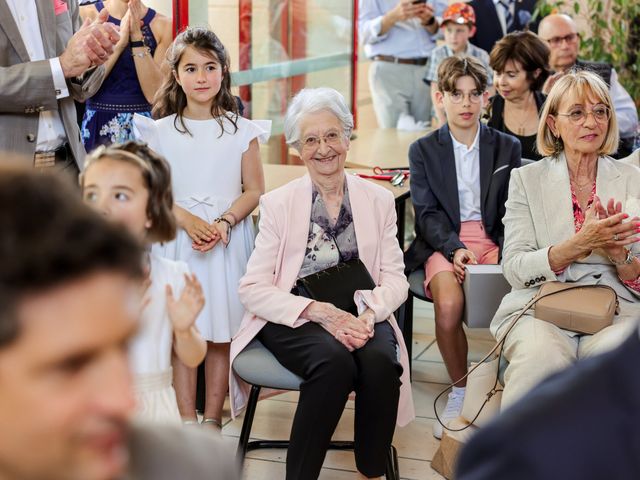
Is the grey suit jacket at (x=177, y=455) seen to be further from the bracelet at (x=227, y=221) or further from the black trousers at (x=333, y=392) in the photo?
the bracelet at (x=227, y=221)

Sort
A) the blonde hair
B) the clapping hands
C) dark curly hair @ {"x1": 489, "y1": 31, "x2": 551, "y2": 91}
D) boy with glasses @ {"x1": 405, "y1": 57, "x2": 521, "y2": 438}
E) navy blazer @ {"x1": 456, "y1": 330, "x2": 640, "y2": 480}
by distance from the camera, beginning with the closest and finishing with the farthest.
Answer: navy blazer @ {"x1": 456, "y1": 330, "x2": 640, "y2": 480} < the clapping hands < the blonde hair < boy with glasses @ {"x1": 405, "y1": 57, "x2": 521, "y2": 438} < dark curly hair @ {"x1": 489, "y1": 31, "x2": 551, "y2": 91}

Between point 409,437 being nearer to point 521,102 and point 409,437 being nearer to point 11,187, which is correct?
point 521,102

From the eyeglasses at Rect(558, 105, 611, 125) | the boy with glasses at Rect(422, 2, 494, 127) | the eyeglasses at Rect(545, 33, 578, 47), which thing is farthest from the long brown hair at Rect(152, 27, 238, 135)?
the boy with glasses at Rect(422, 2, 494, 127)

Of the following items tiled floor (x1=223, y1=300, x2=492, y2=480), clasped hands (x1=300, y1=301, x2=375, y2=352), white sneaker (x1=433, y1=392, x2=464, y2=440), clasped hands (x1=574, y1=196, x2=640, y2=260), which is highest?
clasped hands (x1=574, y1=196, x2=640, y2=260)

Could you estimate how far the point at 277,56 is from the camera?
6.28 meters

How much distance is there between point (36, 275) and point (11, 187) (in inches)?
2.5

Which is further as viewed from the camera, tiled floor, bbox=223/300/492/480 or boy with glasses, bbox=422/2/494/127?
boy with glasses, bbox=422/2/494/127

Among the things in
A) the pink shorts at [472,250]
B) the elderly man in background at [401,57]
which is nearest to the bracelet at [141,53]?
A: the pink shorts at [472,250]

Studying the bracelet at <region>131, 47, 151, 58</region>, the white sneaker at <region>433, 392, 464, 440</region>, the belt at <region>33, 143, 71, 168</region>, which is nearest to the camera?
the belt at <region>33, 143, 71, 168</region>

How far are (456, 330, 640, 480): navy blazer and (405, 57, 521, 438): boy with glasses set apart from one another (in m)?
2.94

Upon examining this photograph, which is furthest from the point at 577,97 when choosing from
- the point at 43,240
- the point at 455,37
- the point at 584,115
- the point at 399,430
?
the point at 43,240

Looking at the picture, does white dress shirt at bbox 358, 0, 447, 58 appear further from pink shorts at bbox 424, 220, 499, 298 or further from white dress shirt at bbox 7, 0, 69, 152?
white dress shirt at bbox 7, 0, 69, 152

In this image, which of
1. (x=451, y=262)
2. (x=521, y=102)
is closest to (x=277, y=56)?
(x=521, y=102)

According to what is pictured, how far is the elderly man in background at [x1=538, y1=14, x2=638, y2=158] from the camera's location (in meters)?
4.88
